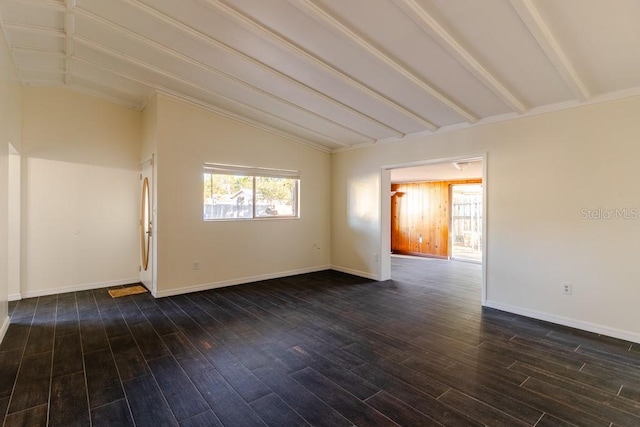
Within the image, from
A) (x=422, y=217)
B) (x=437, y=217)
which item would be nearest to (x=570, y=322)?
(x=437, y=217)

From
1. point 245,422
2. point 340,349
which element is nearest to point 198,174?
point 340,349

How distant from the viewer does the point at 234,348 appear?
291cm

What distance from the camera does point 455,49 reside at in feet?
8.52

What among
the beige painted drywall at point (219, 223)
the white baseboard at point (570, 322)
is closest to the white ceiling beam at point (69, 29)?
the beige painted drywall at point (219, 223)

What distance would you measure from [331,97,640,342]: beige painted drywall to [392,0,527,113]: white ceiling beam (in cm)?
59

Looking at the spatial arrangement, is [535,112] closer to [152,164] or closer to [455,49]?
[455,49]

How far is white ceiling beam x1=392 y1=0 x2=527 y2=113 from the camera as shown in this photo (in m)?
2.21

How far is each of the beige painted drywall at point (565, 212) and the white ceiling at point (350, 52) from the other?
237mm

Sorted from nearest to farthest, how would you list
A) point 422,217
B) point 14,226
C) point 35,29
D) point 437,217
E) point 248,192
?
point 35,29 < point 14,226 < point 248,192 < point 437,217 < point 422,217

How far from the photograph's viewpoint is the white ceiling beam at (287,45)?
2531 mm

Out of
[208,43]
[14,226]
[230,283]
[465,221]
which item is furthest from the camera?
[465,221]

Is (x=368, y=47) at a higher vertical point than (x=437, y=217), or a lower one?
higher

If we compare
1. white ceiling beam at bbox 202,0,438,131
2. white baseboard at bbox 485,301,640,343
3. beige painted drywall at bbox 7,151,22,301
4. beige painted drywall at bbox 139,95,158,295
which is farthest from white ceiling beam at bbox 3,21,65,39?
white baseboard at bbox 485,301,640,343

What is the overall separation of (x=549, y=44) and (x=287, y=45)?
6.99 feet
